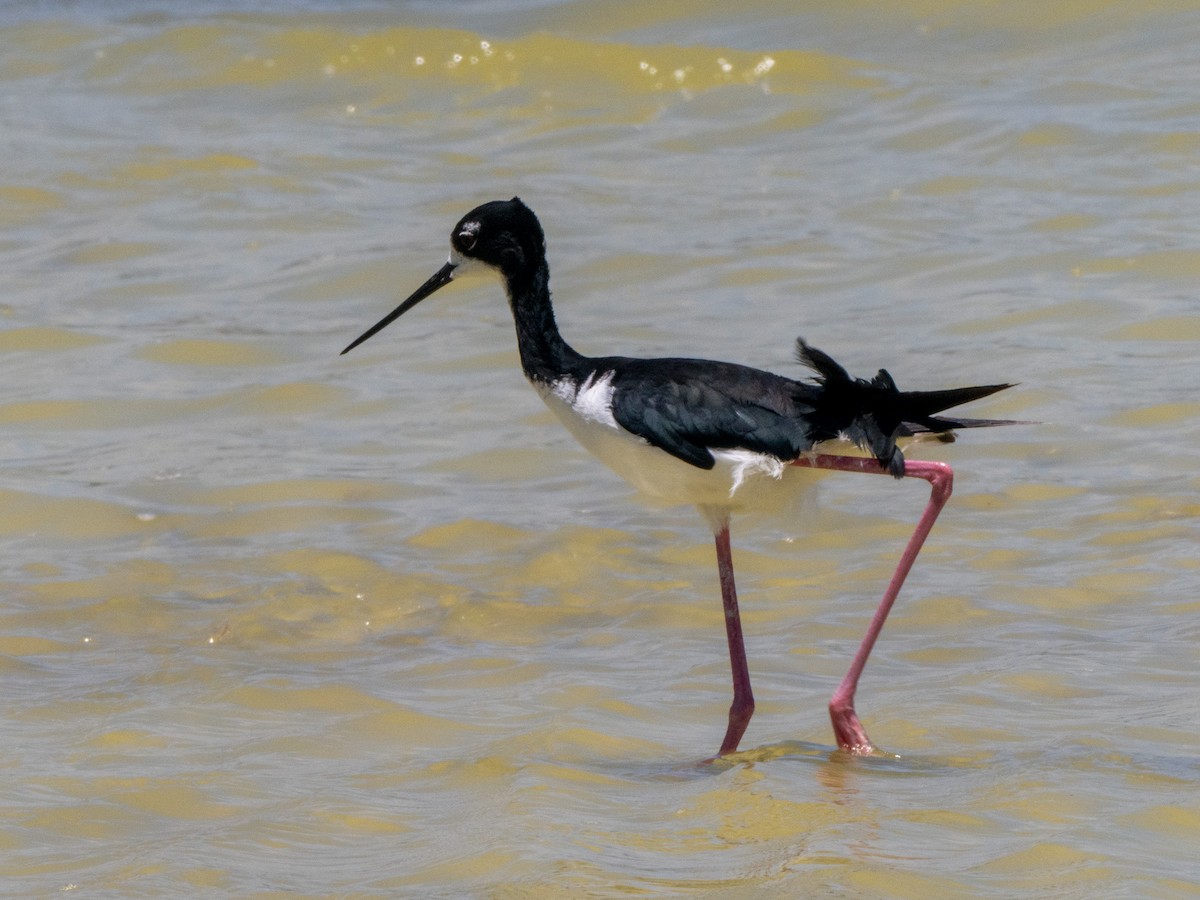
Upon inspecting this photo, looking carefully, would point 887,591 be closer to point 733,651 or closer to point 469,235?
point 733,651

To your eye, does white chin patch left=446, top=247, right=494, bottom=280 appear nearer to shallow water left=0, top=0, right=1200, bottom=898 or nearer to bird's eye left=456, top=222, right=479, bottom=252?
bird's eye left=456, top=222, right=479, bottom=252

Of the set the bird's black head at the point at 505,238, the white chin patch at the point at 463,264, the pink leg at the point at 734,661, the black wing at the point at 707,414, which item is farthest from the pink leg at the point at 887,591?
the white chin patch at the point at 463,264

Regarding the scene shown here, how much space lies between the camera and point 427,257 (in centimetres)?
1103

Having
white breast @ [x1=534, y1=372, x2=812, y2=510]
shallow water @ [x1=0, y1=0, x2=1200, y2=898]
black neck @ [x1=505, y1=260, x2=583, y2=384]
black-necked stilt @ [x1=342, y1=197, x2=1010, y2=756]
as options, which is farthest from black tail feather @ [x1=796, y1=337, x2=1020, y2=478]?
black neck @ [x1=505, y1=260, x2=583, y2=384]

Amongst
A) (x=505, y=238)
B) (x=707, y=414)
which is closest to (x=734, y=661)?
(x=707, y=414)

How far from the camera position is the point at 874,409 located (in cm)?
520

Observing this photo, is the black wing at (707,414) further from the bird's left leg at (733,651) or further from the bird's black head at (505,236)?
the bird's black head at (505,236)

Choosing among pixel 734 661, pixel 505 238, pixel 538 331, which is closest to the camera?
pixel 734 661

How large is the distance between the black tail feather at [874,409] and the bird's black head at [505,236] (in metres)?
1.03

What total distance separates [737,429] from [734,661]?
76 centimetres

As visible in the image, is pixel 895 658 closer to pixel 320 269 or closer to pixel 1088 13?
pixel 320 269

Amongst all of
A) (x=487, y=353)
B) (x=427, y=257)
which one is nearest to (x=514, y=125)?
(x=427, y=257)

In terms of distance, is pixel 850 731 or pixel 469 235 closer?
pixel 850 731

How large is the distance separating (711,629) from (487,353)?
3.57 metres
